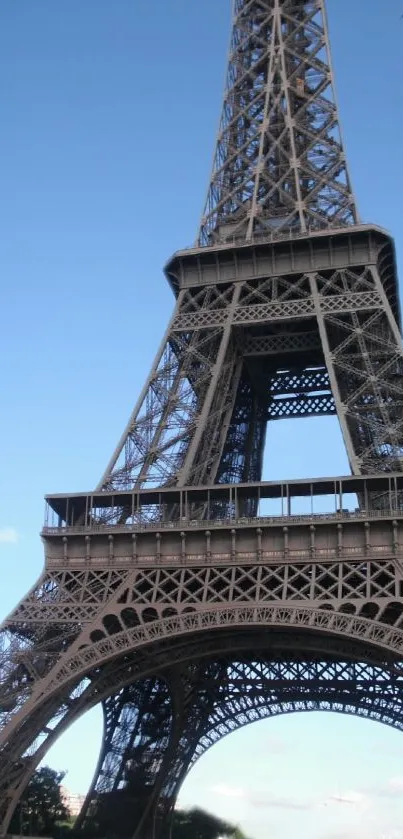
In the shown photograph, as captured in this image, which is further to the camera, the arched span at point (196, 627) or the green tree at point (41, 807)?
the green tree at point (41, 807)

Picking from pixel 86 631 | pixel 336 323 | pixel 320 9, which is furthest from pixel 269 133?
pixel 86 631

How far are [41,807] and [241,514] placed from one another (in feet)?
51.0

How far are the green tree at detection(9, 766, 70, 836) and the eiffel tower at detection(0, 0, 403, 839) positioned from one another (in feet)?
6.59

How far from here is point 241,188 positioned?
1724 inches

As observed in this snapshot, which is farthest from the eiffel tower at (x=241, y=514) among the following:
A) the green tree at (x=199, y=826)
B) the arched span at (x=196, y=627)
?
the green tree at (x=199, y=826)

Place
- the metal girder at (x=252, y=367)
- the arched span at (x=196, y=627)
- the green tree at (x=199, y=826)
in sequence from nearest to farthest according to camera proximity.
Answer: the arched span at (x=196, y=627) → the metal girder at (x=252, y=367) → the green tree at (x=199, y=826)

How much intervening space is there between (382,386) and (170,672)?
43.1 ft

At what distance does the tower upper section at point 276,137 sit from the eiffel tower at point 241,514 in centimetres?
11

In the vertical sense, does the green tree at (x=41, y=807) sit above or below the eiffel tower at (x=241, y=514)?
below

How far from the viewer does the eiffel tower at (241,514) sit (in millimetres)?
31141

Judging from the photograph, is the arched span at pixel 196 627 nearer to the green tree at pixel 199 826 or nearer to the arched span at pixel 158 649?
the arched span at pixel 158 649

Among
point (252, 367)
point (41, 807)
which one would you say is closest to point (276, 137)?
point (252, 367)

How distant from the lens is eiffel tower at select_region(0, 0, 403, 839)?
1226 inches

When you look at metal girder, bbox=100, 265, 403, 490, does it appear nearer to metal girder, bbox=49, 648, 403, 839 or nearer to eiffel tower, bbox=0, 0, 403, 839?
eiffel tower, bbox=0, 0, 403, 839
